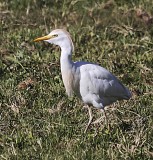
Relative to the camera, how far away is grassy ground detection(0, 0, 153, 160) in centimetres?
746

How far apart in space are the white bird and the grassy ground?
307mm

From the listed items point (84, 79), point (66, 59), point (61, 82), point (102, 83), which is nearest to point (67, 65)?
point (66, 59)

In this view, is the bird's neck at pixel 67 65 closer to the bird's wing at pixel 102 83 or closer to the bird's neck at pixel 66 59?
the bird's neck at pixel 66 59

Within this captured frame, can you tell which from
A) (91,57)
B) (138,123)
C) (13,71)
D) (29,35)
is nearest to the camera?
(138,123)

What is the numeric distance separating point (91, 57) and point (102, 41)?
2.91 feet

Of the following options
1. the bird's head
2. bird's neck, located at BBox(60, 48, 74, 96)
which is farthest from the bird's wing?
the bird's head

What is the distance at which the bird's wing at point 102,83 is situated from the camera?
7.99m

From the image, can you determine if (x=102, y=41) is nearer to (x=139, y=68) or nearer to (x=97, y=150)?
(x=139, y=68)

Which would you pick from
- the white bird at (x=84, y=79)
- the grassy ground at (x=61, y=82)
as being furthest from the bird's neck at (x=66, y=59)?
the grassy ground at (x=61, y=82)

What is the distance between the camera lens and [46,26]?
11867 mm

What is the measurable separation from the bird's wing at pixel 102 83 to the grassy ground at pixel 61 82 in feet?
0.86

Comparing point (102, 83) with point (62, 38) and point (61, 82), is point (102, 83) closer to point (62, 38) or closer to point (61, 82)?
point (62, 38)

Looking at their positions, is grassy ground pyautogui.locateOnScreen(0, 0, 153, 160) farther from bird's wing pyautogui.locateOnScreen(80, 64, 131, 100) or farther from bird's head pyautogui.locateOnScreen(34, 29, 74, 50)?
bird's head pyautogui.locateOnScreen(34, 29, 74, 50)

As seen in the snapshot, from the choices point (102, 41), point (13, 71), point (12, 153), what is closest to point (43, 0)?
point (102, 41)
